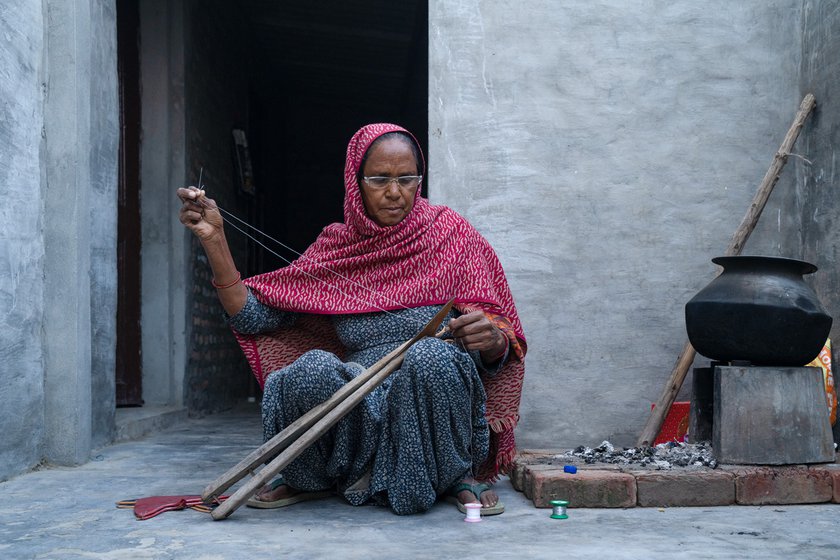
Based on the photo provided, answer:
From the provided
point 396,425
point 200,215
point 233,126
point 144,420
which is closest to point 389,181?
point 200,215

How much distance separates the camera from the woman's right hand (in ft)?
8.06

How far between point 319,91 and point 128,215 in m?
5.20

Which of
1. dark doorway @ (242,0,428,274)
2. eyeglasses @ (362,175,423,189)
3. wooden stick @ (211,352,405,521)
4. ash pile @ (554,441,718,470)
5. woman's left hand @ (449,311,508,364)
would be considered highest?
dark doorway @ (242,0,428,274)

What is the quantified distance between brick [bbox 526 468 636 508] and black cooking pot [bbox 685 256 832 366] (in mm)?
745

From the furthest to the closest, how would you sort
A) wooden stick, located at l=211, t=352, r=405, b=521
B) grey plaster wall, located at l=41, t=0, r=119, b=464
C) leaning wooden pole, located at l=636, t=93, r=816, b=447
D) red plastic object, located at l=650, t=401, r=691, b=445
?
red plastic object, located at l=650, t=401, r=691, b=445, leaning wooden pole, located at l=636, t=93, r=816, b=447, grey plaster wall, located at l=41, t=0, r=119, b=464, wooden stick, located at l=211, t=352, r=405, b=521

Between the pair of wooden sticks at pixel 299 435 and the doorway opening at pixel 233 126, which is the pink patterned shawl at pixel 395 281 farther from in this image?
the doorway opening at pixel 233 126

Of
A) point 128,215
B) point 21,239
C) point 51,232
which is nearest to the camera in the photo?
point 21,239

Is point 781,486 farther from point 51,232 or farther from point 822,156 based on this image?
point 51,232

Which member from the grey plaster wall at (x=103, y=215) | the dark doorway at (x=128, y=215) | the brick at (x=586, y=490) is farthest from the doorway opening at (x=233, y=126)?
the brick at (x=586, y=490)

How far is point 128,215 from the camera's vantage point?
4941 millimetres

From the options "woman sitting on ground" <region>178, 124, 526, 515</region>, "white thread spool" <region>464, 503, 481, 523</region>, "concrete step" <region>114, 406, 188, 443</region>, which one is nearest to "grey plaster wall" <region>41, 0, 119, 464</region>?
"concrete step" <region>114, 406, 188, 443</region>

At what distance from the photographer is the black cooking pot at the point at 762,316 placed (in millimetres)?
2840

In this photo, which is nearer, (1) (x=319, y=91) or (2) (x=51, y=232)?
(2) (x=51, y=232)

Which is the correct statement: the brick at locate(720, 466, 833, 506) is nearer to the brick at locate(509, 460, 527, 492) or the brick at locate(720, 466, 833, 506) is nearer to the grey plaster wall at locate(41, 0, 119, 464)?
the brick at locate(509, 460, 527, 492)
